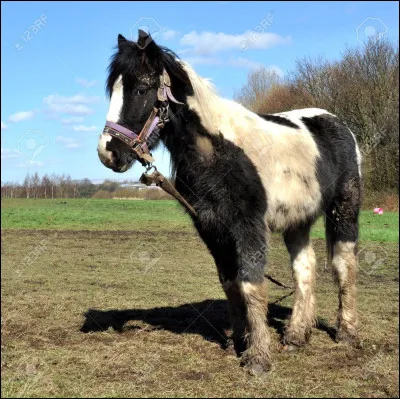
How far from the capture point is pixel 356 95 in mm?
21156

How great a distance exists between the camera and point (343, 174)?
6.09 m

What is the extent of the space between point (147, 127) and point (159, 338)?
2606 mm

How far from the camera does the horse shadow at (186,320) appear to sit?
6.04 metres

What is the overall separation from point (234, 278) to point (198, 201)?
1029mm

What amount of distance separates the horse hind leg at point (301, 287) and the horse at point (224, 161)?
40 mm

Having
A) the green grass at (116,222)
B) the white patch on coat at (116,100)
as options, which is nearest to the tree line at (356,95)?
the green grass at (116,222)

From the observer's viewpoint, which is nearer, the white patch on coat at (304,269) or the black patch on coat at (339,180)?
the black patch on coat at (339,180)

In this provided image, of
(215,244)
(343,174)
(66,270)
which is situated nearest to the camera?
(215,244)

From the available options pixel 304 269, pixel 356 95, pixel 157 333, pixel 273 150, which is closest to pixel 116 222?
pixel 356 95

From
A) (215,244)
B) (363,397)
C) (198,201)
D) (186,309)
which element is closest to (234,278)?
(215,244)

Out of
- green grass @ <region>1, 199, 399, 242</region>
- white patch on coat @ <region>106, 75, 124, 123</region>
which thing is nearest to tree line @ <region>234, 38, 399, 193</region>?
green grass @ <region>1, 199, 399, 242</region>

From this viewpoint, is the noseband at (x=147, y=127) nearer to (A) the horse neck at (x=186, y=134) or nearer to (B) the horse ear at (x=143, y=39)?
(A) the horse neck at (x=186, y=134)

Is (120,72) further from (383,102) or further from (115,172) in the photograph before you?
(383,102)

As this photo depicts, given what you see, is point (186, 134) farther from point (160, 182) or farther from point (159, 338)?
point (159, 338)
